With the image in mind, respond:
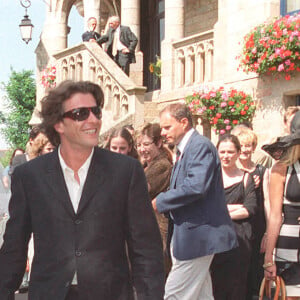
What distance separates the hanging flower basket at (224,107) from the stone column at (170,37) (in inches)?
92.1

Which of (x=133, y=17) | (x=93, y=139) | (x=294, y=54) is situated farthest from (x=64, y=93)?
(x=133, y=17)

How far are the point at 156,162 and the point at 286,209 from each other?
1.59 meters

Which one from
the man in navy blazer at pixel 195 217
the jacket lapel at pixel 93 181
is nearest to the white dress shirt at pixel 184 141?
the man in navy blazer at pixel 195 217

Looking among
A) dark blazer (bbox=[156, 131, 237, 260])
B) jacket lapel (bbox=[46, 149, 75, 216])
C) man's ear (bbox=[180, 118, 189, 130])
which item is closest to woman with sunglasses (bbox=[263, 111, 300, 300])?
dark blazer (bbox=[156, 131, 237, 260])

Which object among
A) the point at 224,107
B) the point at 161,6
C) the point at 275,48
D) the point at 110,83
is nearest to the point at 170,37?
the point at 110,83

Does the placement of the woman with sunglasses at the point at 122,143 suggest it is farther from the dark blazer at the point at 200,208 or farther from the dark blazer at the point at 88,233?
the dark blazer at the point at 88,233

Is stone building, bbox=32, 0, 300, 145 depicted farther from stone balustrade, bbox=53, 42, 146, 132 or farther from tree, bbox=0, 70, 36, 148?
tree, bbox=0, 70, 36, 148

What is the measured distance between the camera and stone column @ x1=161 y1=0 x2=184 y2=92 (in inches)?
602

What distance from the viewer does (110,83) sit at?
48.0ft

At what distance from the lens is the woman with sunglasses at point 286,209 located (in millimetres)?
4750

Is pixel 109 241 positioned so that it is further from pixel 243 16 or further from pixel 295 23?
pixel 243 16

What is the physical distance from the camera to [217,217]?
5145 mm

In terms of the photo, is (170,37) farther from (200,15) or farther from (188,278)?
(188,278)

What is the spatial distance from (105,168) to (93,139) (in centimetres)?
15
